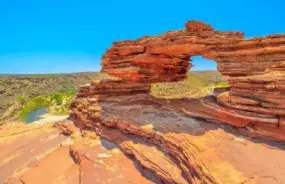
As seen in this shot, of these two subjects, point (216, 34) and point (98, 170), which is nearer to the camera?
point (98, 170)

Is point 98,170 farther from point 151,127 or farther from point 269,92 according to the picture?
point 269,92

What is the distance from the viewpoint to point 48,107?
51.8 meters

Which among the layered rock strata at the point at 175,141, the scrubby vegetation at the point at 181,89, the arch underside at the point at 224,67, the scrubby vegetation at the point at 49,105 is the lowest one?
the scrubby vegetation at the point at 49,105

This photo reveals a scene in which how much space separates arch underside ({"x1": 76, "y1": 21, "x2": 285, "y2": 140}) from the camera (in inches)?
403

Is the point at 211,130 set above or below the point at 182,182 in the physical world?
above

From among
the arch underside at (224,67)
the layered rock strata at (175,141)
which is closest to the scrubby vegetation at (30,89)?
the layered rock strata at (175,141)

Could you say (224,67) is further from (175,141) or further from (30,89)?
(30,89)

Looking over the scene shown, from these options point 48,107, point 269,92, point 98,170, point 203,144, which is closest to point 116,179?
point 98,170

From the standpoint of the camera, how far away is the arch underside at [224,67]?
10227 millimetres

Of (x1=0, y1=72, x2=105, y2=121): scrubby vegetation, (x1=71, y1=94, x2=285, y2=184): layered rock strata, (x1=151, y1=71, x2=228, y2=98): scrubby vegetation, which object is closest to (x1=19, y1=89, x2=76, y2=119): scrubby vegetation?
(x1=0, y1=72, x2=105, y2=121): scrubby vegetation

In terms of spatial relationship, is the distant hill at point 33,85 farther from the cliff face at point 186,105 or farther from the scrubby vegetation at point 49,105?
the cliff face at point 186,105

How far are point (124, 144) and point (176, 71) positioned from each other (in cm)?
770

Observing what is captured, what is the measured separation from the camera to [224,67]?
1256cm

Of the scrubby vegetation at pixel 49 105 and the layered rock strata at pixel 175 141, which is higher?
the layered rock strata at pixel 175 141
